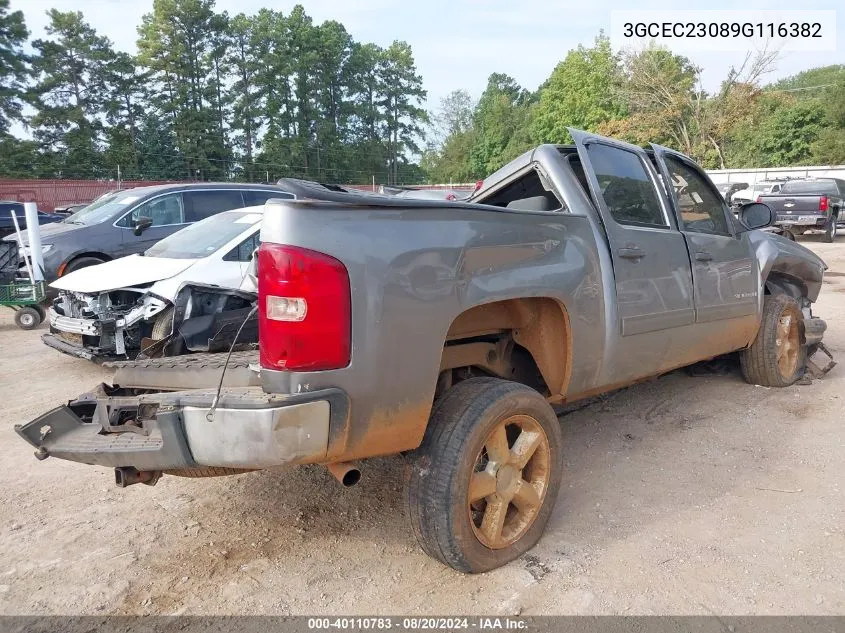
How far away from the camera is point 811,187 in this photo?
20.1 metres

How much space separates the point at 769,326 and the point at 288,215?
4.17 metres

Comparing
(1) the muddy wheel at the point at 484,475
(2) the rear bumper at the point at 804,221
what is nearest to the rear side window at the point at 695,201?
(1) the muddy wheel at the point at 484,475

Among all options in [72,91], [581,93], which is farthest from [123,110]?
[581,93]

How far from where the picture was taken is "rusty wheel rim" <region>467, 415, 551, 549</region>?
106 inches

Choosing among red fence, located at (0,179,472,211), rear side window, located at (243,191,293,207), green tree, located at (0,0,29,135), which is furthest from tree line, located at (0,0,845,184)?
rear side window, located at (243,191,293,207)

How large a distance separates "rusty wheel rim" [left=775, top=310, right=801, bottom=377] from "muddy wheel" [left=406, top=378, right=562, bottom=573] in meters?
3.10

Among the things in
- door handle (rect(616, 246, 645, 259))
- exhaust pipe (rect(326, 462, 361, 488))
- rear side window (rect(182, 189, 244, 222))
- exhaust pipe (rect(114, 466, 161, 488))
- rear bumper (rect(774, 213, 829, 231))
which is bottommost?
rear bumper (rect(774, 213, 829, 231))

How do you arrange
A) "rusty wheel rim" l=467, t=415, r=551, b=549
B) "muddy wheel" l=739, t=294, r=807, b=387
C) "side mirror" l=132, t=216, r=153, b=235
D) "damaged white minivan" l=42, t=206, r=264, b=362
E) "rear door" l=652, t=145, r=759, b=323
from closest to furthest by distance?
1. "rusty wheel rim" l=467, t=415, r=551, b=549
2. "rear door" l=652, t=145, r=759, b=323
3. "muddy wheel" l=739, t=294, r=807, b=387
4. "damaged white minivan" l=42, t=206, r=264, b=362
5. "side mirror" l=132, t=216, r=153, b=235

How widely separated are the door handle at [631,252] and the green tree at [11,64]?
42104mm

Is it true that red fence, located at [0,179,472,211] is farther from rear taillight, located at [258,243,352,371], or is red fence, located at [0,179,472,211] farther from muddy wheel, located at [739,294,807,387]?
rear taillight, located at [258,243,352,371]

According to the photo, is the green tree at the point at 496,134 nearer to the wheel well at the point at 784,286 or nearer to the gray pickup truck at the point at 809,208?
the gray pickup truck at the point at 809,208

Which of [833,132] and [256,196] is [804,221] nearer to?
[256,196]

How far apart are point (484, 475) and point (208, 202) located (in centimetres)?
813

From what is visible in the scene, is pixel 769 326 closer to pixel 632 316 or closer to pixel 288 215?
pixel 632 316
